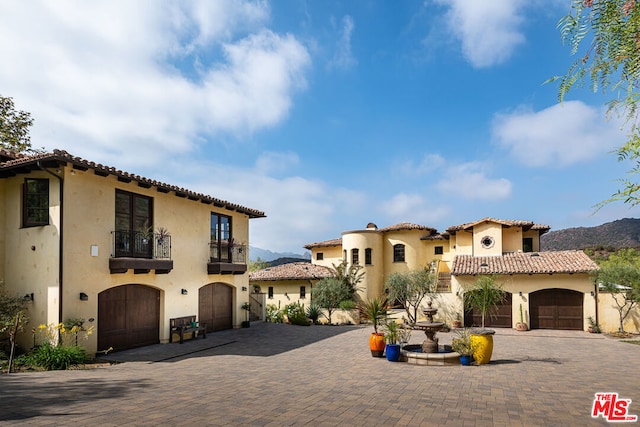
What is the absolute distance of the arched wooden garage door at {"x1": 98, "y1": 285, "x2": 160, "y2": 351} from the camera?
14.4 meters

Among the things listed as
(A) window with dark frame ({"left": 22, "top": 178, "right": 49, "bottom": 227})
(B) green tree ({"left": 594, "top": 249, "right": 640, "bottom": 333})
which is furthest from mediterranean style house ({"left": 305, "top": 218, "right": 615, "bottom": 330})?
(A) window with dark frame ({"left": 22, "top": 178, "right": 49, "bottom": 227})

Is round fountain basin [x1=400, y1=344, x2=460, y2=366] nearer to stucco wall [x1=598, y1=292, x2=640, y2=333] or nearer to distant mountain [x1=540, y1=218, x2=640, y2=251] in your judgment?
stucco wall [x1=598, y1=292, x2=640, y2=333]

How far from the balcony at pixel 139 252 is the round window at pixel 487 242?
20.5m

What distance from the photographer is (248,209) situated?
73.7 feet

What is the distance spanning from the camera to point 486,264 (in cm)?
2478

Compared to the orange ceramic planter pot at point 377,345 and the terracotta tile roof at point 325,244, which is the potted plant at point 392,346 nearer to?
the orange ceramic planter pot at point 377,345

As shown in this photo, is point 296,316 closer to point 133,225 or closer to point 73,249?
point 133,225

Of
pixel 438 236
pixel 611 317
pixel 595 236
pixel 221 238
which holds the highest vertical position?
pixel 595 236

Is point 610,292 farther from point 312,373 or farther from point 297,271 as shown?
point 297,271

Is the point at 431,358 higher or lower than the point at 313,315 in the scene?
higher

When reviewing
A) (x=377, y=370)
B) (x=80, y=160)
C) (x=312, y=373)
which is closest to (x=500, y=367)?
(x=377, y=370)

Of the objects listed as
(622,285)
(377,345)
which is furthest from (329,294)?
(622,285)

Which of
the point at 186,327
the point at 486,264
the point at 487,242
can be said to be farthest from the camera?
the point at 487,242

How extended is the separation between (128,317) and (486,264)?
19.3 meters
